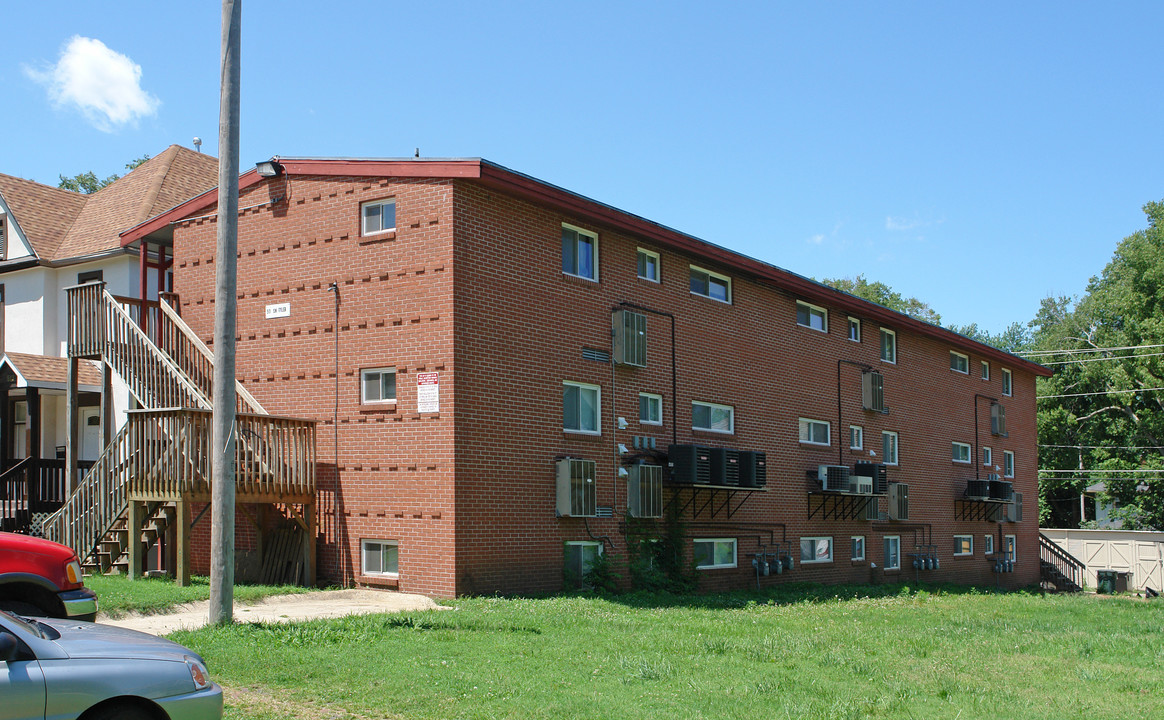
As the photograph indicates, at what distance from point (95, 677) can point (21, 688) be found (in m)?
0.40

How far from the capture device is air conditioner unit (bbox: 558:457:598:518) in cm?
1881

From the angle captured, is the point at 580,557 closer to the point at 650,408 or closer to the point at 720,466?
the point at 650,408

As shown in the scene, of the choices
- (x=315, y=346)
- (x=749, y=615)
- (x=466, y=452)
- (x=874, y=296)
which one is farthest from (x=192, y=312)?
(x=874, y=296)

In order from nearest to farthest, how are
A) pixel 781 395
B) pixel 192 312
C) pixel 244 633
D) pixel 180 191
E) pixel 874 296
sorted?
pixel 244 633 < pixel 192 312 < pixel 781 395 < pixel 180 191 < pixel 874 296

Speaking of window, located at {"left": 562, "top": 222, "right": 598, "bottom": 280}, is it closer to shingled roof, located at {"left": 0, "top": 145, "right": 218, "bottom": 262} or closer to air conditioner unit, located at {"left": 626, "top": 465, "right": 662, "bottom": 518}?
air conditioner unit, located at {"left": 626, "top": 465, "right": 662, "bottom": 518}

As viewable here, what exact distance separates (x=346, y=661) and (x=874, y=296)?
2712 inches

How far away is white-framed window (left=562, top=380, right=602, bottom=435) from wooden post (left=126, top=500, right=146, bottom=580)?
23.8ft

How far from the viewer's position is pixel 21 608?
391 inches

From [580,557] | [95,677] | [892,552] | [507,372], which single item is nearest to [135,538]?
[507,372]

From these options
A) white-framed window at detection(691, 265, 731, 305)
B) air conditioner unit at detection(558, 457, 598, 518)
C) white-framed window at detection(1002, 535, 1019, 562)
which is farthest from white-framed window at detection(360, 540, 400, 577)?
white-framed window at detection(1002, 535, 1019, 562)

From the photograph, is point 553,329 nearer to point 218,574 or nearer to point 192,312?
point 192,312

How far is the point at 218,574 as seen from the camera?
12.1 metres

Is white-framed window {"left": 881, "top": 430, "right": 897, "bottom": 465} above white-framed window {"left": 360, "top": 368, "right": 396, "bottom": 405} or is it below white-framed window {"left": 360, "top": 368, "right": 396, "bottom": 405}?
below

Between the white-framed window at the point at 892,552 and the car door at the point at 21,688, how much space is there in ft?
90.2
